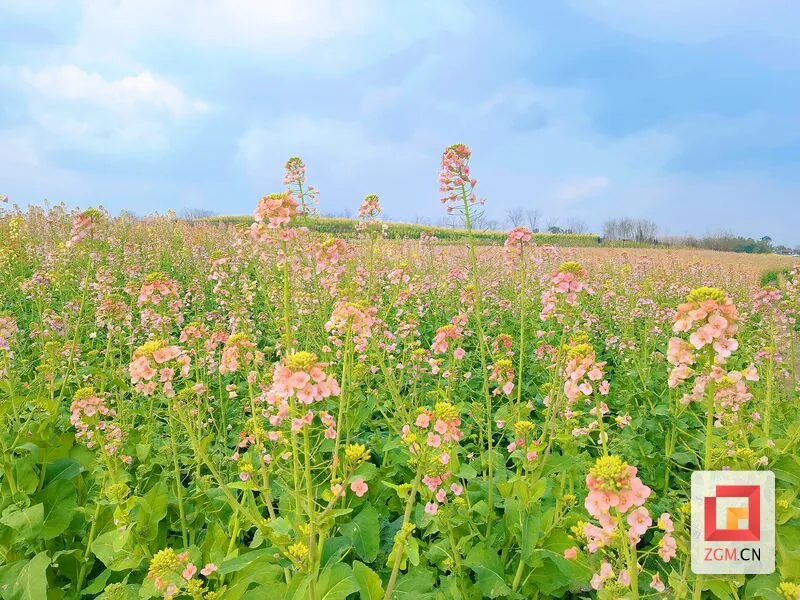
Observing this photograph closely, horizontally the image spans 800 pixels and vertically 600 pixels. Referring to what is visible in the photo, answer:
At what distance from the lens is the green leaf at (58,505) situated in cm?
302

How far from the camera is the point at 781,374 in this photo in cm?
517

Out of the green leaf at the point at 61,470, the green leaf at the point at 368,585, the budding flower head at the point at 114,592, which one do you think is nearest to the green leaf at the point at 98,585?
the budding flower head at the point at 114,592

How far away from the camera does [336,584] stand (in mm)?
2070

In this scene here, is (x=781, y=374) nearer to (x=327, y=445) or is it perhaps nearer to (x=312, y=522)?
(x=327, y=445)

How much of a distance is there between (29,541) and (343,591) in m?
A: 2.12

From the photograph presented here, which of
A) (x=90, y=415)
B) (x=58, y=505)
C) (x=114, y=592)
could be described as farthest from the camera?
(x=58, y=505)

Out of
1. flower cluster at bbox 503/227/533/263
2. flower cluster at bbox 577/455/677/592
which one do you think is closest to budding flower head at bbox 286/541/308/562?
flower cluster at bbox 577/455/677/592

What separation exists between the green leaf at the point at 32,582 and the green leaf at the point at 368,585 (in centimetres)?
162

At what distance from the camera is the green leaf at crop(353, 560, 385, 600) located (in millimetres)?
2199

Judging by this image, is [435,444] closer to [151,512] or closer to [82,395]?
[151,512]

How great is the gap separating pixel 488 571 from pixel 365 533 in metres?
0.69

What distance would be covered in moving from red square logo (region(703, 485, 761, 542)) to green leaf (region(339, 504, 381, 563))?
159 centimetres

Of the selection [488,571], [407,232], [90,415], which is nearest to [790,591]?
[488,571]

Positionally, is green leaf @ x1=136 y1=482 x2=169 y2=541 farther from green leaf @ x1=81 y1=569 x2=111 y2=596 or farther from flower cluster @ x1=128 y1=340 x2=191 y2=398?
flower cluster @ x1=128 y1=340 x2=191 y2=398
